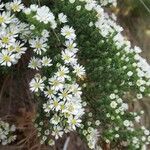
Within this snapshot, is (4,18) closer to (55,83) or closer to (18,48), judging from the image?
(18,48)

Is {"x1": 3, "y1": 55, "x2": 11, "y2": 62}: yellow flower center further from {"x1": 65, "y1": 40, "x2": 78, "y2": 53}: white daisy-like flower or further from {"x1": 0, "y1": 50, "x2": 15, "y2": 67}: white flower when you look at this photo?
{"x1": 65, "y1": 40, "x2": 78, "y2": 53}: white daisy-like flower

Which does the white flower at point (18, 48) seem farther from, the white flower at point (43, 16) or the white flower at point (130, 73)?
the white flower at point (130, 73)

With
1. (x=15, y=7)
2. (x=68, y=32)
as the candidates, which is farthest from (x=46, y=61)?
(x=15, y=7)

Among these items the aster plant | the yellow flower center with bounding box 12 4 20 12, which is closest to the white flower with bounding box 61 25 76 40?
the aster plant

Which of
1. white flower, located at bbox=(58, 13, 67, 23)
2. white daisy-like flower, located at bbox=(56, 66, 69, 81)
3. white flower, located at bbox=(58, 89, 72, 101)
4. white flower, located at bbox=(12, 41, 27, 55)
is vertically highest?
white flower, located at bbox=(58, 13, 67, 23)

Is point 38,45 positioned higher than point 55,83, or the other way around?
point 38,45

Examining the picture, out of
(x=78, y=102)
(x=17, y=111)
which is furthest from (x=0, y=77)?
(x=78, y=102)

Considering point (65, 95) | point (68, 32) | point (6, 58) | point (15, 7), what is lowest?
point (65, 95)

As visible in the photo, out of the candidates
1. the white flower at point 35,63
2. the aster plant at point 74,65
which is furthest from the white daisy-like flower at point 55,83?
the white flower at point 35,63
